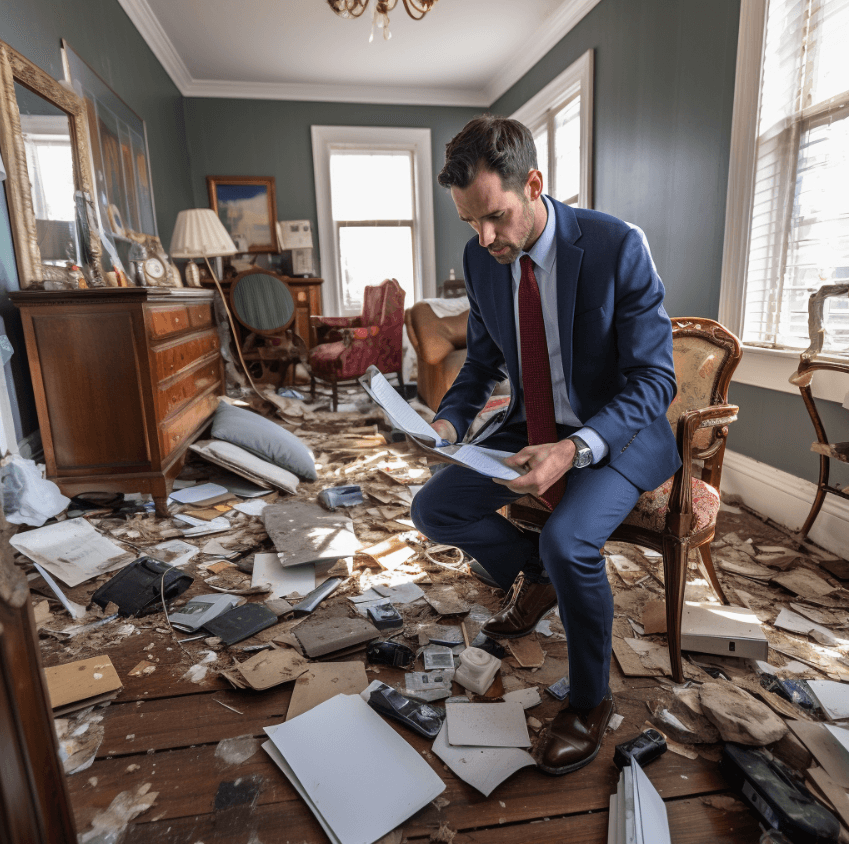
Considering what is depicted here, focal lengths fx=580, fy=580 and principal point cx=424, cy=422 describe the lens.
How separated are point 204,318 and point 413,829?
3.67 m

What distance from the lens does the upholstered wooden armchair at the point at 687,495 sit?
60.4 inches

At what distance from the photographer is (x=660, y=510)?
1565 mm

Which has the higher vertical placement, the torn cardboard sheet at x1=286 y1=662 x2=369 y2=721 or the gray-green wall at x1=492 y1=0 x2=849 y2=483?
the gray-green wall at x1=492 y1=0 x2=849 y2=483

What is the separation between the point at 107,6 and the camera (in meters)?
4.05

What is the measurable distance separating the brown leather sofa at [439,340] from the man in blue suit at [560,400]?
2.73m

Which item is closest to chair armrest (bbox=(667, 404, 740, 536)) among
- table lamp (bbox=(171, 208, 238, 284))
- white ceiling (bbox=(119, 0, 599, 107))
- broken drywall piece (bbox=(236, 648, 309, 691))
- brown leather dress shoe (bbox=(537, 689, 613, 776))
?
brown leather dress shoe (bbox=(537, 689, 613, 776))

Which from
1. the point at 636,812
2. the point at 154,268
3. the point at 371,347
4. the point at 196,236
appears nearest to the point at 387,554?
the point at 636,812

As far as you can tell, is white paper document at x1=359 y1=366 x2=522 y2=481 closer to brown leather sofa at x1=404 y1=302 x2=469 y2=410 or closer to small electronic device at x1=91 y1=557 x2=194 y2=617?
small electronic device at x1=91 y1=557 x2=194 y2=617

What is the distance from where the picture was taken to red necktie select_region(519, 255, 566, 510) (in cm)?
159

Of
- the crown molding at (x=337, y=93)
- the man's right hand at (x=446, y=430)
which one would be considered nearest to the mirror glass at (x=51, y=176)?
the man's right hand at (x=446, y=430)

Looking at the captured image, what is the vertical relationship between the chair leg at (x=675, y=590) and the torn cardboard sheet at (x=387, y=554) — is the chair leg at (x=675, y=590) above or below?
above

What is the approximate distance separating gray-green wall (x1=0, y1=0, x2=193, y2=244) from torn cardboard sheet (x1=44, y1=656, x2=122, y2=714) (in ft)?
8.84

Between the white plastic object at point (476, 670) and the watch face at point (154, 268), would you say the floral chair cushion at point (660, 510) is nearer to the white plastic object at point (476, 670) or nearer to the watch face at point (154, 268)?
the white plastic object at point (476, 670)

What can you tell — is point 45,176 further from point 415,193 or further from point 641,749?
point 415,193
